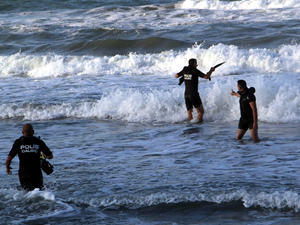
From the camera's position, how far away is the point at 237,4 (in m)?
33.9

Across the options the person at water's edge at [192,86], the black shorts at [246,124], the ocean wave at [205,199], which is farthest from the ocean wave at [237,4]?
the ocean wave at [205,199]

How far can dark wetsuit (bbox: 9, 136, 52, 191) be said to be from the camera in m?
6.62

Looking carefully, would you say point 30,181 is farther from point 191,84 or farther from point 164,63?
point 164,63

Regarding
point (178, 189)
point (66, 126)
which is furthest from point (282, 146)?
point (66, 126)

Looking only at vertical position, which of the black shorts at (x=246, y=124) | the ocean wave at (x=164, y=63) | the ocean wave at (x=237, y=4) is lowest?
the black shorts at (x=246, y=124)

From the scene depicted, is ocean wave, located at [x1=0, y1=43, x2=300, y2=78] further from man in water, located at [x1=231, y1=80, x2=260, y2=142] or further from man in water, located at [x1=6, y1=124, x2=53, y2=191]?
man in water, located at [x1=6, y1=124, x2=53, y2=191]

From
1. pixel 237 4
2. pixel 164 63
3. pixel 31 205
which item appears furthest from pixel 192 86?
pixel 237 4

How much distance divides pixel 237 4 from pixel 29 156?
97.1ft

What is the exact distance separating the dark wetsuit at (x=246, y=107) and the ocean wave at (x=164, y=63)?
8.75m

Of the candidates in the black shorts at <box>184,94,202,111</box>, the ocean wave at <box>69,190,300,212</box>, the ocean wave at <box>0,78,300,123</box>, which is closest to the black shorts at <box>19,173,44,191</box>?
the ocean wave at <box>69,190,300,212</box>

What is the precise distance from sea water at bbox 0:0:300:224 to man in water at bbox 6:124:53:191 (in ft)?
0.78

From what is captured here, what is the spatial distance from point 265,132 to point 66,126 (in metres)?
5.13

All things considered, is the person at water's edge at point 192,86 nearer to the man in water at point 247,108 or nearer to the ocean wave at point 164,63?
the man in water at point 247,108

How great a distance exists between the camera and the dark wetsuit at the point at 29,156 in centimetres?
662
